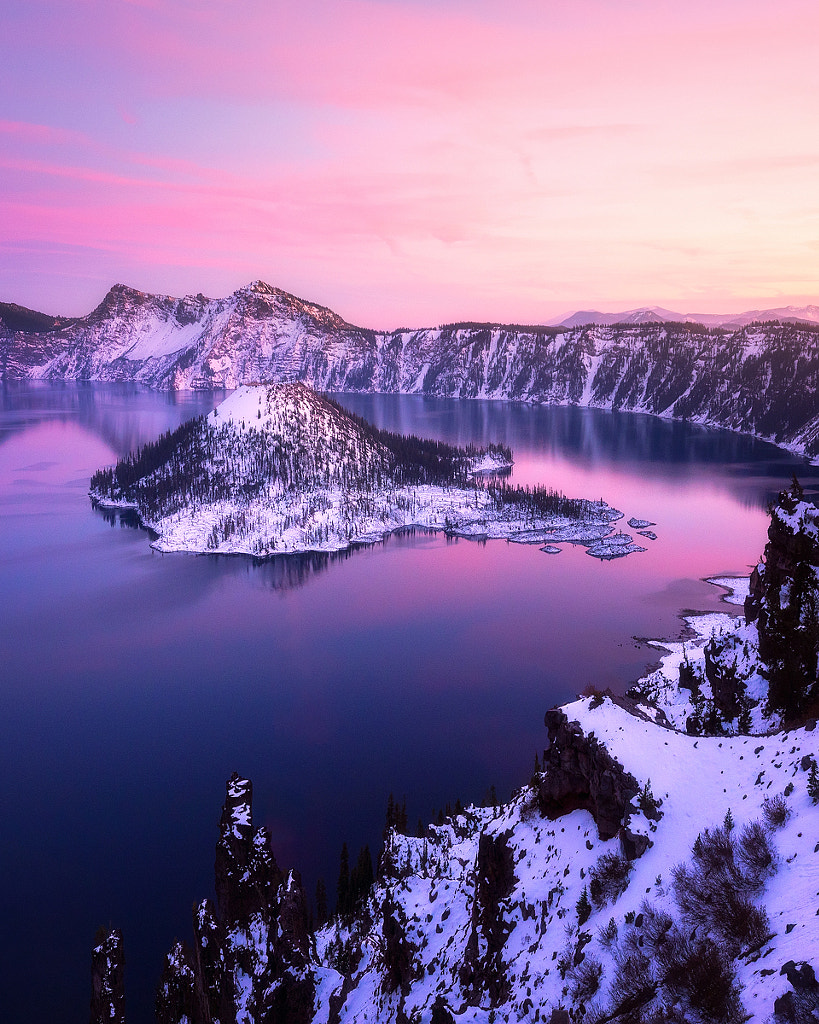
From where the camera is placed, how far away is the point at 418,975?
3644 centimetres

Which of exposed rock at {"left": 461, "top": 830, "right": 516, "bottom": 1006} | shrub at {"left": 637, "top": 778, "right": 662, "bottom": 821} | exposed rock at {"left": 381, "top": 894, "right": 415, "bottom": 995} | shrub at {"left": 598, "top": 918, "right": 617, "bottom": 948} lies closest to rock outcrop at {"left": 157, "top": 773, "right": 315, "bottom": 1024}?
exposed rock at {"left": 381, "top": 894, "right": 415, "bottom": 995}

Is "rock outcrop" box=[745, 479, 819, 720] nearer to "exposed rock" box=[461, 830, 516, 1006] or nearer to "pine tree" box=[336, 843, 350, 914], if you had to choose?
"exposed rock" box=[461, 830, 516, 1006]

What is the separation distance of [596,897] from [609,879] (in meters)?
0.97

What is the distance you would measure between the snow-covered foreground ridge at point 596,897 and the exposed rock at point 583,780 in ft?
0.36

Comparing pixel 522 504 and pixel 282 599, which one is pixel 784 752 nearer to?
pixel 282 599

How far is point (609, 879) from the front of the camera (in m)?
29.1

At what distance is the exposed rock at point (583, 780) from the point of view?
31.5m

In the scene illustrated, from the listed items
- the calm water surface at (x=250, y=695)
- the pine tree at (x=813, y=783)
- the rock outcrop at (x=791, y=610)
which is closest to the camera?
the pine tree at (x=813, y=783)

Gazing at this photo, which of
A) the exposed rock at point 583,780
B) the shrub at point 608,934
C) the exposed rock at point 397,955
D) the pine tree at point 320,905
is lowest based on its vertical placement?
the pine tree at point 320,905

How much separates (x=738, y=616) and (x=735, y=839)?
297 feet

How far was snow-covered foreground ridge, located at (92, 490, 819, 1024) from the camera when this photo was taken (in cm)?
2239

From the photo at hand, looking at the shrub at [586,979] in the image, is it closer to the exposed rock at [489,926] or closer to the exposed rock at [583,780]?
the exposed rock at [489,926]

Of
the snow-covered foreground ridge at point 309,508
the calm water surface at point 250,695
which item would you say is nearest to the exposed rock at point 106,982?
the calm water surface at point 250,695

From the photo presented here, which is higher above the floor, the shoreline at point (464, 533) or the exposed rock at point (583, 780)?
the exposed rock at point (583, 780)
